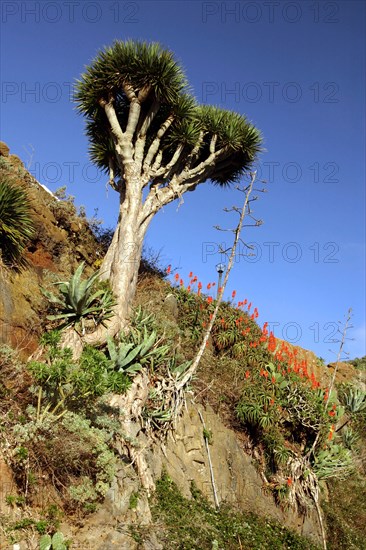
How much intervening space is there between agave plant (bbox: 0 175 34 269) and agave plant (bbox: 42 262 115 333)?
1.17 meters

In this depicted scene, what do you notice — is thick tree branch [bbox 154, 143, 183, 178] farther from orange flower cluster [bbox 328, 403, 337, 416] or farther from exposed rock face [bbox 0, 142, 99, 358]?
orange flower cluster [bbox 328, 403, 337, 416]

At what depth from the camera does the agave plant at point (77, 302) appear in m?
8.73

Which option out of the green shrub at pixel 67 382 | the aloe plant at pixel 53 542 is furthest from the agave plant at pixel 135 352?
the aloe plant at pixel 53 542

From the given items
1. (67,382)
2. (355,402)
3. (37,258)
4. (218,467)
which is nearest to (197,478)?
(218,467)

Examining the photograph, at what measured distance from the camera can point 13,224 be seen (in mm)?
9156

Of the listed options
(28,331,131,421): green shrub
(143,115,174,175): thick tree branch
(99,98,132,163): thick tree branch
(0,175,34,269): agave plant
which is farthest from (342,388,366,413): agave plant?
(0,175,34,269): agave plant

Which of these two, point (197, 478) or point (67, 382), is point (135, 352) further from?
point (197, 478)

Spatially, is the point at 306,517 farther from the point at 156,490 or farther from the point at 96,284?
the point at 96,284

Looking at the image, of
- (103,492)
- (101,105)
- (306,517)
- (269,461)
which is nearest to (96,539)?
(103,492)

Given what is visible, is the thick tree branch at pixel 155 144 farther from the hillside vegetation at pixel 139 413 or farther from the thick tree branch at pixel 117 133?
the hillside vegetation at pixel 139 413

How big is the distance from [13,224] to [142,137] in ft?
15.5

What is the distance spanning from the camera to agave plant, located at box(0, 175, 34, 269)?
889 cm

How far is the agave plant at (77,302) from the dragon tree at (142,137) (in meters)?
0.66

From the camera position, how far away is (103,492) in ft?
20.2
